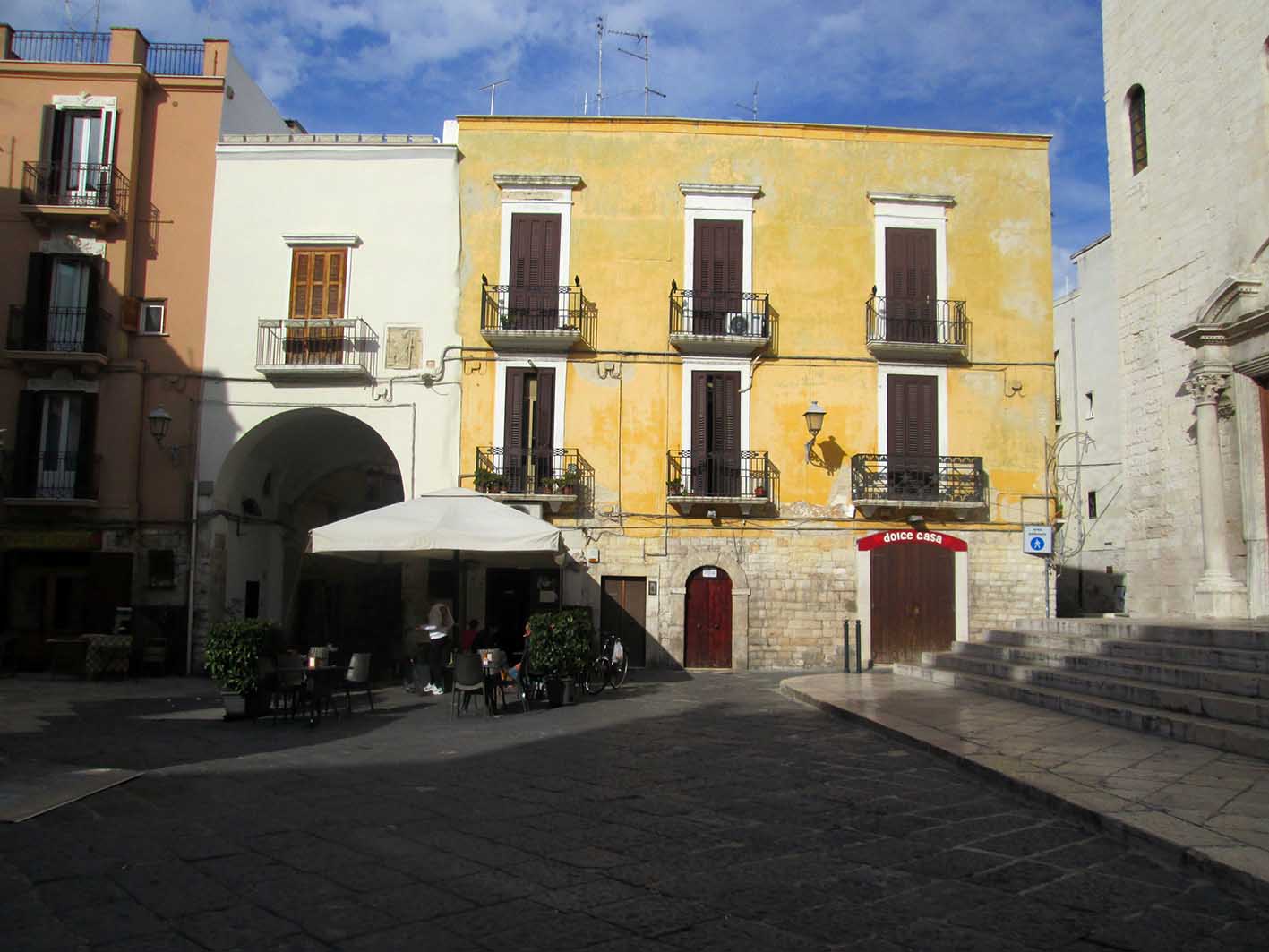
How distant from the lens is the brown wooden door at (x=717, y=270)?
2009 centimetres

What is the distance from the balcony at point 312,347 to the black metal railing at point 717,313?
6146 mm

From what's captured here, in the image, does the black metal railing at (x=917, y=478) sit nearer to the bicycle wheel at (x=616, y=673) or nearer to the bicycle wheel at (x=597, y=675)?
the bicycle wheel at (x=616, y=673)

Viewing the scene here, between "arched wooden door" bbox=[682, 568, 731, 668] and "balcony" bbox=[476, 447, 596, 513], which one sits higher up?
"balcony" bbox=[476, 447, 596, 513]

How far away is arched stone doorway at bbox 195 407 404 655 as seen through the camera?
19703 millimetres

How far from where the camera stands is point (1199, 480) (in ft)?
45.1

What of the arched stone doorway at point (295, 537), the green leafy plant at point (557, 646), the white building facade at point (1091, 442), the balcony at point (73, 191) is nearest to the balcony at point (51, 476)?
the arched stone doorway at point (295, 537)

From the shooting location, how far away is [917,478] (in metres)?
20.0

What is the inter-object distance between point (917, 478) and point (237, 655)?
13467mm

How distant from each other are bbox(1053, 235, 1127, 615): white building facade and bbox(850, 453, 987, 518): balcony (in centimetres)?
841

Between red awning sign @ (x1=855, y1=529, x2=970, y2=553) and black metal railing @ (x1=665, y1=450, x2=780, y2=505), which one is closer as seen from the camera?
black metal railing @ (x1=665, y1=450, x2=780, y2=505)

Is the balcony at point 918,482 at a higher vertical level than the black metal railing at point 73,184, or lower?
lower

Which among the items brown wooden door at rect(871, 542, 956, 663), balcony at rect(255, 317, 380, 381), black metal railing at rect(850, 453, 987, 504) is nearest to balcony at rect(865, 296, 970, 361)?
black metal railing at rect(850, 453, 987, 504)

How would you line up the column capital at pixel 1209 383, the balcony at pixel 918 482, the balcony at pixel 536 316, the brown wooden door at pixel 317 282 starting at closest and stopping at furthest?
the column capital at pixel 1209 383 < the balcony at pixel 536 316 < the balcony at pixel 918 482 < the brown wooden door at pixel 317 282

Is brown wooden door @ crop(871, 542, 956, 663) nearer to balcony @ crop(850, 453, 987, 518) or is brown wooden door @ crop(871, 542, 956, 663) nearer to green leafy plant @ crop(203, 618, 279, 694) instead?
balcony @ crop(850, 453, 987, 518)
